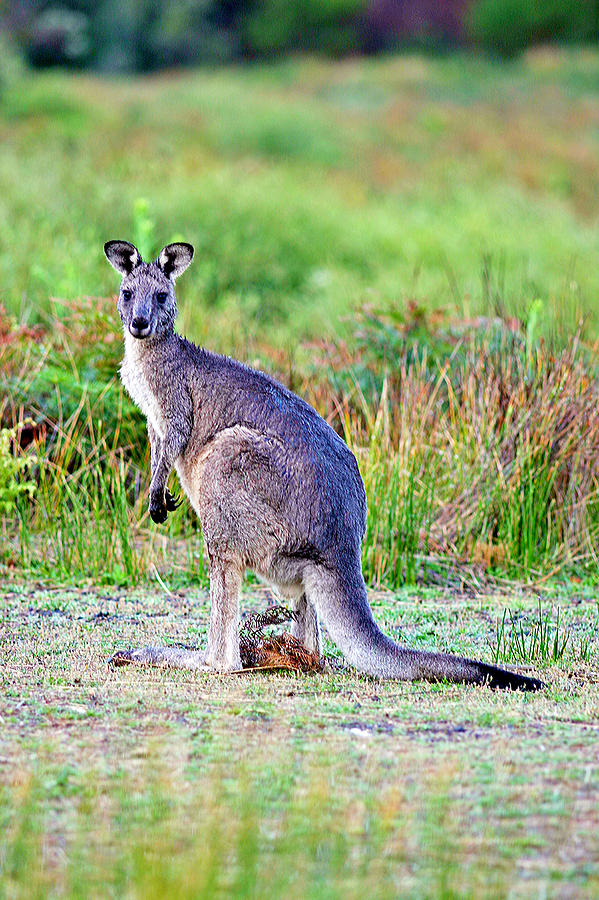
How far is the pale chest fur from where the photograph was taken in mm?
5398

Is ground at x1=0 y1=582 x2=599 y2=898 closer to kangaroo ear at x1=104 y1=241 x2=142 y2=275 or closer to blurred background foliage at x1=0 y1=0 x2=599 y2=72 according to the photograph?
kangaroo ear at x1=104 y1=241 x2=142 y2=275

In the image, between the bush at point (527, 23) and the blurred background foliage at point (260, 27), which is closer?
the blurred background foliage at point (260, 27)

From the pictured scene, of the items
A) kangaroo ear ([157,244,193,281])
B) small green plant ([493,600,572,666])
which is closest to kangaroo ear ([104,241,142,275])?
kangaroo ear ([157,244,193,281])

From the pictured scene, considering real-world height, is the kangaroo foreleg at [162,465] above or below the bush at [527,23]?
below

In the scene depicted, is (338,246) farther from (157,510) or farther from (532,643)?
(532,643)

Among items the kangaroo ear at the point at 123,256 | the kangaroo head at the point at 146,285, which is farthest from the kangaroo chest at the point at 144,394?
the kangaroo ear at the point at 123,256

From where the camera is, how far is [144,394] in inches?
215

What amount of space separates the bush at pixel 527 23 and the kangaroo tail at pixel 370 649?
1397 inches

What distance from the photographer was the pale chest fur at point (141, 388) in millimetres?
5398

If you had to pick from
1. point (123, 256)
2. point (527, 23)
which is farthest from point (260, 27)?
point (123, 256)

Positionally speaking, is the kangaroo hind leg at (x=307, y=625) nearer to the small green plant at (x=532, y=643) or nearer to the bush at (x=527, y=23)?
the small green plant at (x=532, y=643)

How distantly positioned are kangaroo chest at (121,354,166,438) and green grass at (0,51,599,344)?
3.91m

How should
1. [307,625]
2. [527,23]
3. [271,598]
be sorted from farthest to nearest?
1. [527,23]
2. [271,598]
3. [307,625]

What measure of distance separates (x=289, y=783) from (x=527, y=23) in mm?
37872
